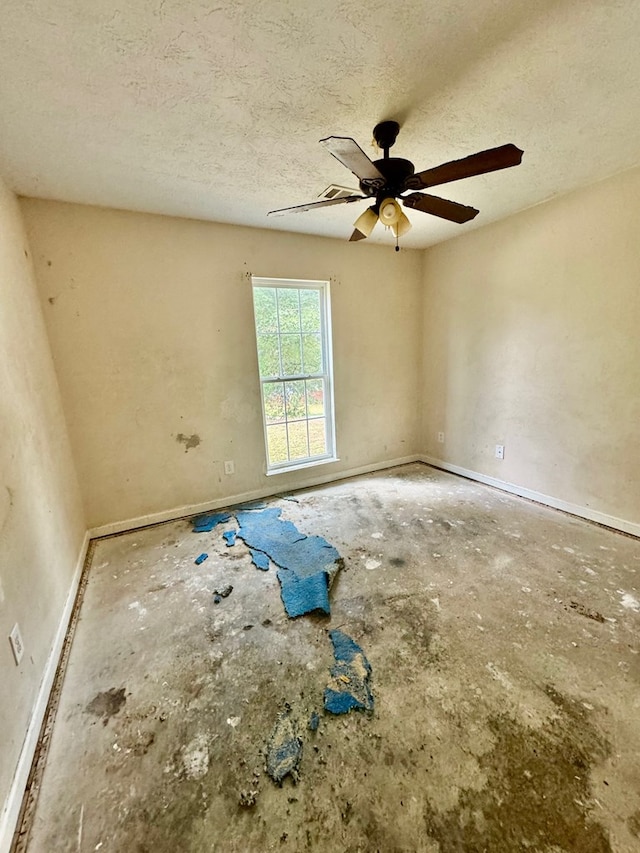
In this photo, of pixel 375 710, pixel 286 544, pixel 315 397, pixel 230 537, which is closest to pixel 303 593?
pixel 286 544

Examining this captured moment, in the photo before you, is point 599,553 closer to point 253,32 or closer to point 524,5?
point 524,5

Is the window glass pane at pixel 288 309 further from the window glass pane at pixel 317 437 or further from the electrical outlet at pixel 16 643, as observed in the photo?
the electrical outlet at pixel 16 643

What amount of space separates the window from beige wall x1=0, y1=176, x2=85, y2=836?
5.19 feet

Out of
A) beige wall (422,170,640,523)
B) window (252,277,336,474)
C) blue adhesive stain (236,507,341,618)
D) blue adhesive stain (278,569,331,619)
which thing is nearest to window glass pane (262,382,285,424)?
window (252,277,336,474)

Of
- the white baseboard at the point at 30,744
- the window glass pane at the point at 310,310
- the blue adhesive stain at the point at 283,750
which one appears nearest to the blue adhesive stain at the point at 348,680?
the blue adhesive stain at the point at 283,750

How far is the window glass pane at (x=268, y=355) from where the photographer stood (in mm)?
3143

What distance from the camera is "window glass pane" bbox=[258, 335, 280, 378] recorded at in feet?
10.3

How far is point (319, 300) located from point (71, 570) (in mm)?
2973

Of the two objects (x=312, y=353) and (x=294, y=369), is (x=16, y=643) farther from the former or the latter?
(x=312, y=353)

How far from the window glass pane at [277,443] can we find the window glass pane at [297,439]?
2.6 inches

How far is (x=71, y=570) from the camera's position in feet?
6.76

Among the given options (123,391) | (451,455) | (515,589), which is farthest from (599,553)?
(123,391)

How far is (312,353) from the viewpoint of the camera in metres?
3.41

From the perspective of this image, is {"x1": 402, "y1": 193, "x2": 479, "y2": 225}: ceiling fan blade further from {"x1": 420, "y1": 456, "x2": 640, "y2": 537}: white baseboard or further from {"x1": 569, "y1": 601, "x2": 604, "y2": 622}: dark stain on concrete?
{"x1": 420, "y1": 456, "x2": 640, "y2": 537}: white baseboard
